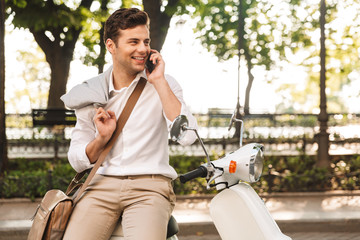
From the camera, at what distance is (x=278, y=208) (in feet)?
21.6

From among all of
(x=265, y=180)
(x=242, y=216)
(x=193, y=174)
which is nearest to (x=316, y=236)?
(x=265, y=180)

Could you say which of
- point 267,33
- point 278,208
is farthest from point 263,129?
point 278,208

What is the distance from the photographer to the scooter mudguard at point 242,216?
2.22 m

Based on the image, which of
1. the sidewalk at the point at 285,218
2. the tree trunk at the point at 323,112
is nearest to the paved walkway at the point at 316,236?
the sidewalk at the point at 285,218

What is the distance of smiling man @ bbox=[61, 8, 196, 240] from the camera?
237 cm

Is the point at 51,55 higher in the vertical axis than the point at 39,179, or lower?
higher

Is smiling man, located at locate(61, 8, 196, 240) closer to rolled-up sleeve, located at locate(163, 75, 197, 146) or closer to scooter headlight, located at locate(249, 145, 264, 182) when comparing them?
rolled-up sleeve, located at locate(163, 75, 197, 146)

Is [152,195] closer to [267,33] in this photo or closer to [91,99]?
[91,99]

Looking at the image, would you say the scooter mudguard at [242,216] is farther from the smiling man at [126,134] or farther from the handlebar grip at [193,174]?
the smiling man at [126,134]

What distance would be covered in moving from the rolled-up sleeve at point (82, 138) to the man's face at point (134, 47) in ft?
0.99

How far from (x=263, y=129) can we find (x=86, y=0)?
35.6 ft

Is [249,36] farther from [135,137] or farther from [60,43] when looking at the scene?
[135,137]

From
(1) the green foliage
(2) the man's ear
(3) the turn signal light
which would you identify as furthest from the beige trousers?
(1) the green foliage

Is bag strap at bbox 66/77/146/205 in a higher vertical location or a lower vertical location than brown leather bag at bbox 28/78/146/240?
higher
